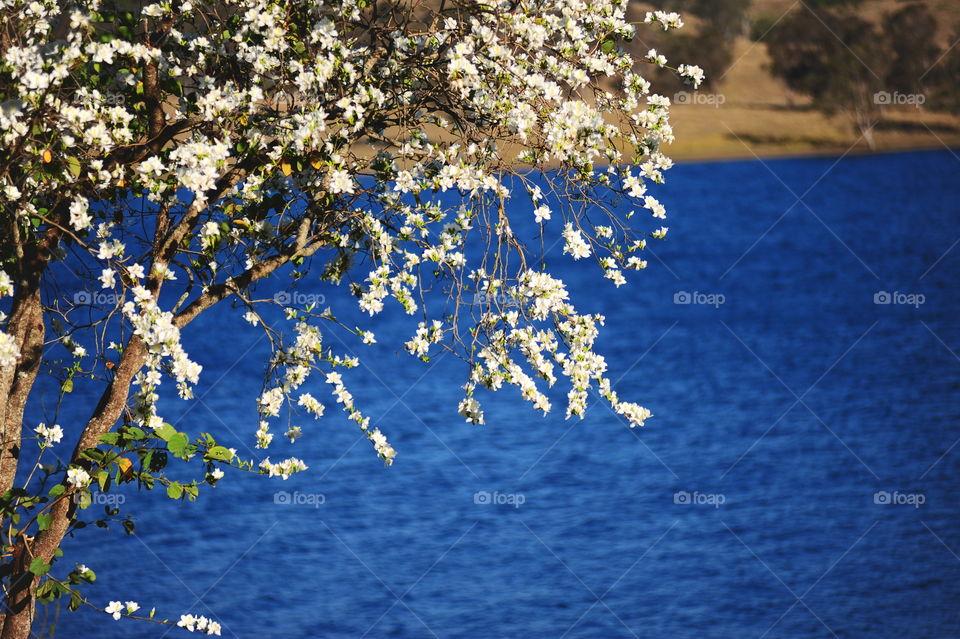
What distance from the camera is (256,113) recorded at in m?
5.41

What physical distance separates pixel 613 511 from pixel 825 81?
220 ft

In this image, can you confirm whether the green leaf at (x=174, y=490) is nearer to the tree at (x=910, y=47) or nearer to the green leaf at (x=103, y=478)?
the green leaf at (x=103, y=478)

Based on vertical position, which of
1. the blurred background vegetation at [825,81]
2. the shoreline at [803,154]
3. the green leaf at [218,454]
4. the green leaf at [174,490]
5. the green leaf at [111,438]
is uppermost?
the blurred background vegetation at [825,81]

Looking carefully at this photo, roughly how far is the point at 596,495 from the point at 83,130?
1048 cm

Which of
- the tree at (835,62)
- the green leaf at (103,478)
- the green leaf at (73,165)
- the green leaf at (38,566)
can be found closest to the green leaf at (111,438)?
the green leaf at (103,478)

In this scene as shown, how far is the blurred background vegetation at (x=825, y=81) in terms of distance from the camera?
73.4 meters

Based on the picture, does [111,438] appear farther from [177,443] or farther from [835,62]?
[835,62]

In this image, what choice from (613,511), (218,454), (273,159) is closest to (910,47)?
(613,511)

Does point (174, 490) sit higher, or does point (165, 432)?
point (165, 432)

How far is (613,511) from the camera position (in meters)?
13.8

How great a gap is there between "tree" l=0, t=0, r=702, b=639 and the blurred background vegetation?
65684mm

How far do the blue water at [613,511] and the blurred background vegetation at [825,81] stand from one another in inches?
1961

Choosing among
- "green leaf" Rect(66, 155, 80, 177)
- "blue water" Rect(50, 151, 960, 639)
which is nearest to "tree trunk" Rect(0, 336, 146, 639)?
"green leaf" Rect(66, 155, 80, 177)

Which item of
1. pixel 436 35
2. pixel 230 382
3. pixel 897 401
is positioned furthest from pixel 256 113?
pixel 230 382
